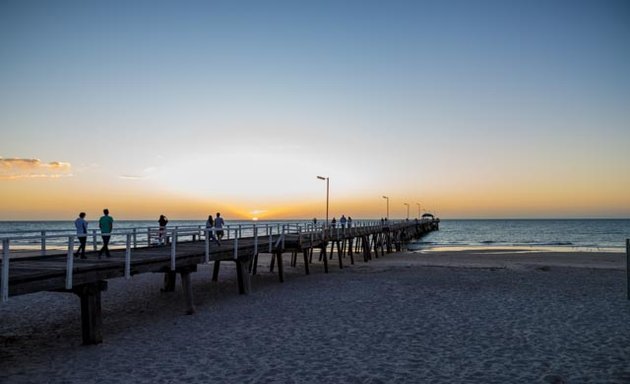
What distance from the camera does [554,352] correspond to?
9.91m

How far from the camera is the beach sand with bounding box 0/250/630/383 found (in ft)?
28.4

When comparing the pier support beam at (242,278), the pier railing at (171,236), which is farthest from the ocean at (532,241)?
the pier support beam at (242,278)

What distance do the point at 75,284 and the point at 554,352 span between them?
9848 millimetres

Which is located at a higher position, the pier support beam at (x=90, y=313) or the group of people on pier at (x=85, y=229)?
the group of people on pier at (x=85, y=229)

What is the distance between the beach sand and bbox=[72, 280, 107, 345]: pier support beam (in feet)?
0.76

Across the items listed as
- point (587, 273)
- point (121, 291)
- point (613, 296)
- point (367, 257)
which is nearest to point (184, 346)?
point (121, 291)

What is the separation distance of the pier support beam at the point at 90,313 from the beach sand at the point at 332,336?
0.23m

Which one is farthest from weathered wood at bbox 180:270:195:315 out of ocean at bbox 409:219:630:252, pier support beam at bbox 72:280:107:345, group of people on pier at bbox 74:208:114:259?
ocean at bbox 409:219:630:252

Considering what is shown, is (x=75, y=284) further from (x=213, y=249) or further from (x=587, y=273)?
(x=587, y=273)

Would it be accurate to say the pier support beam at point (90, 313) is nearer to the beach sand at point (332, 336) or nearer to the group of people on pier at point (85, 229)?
the beach sand at point (332, 336)

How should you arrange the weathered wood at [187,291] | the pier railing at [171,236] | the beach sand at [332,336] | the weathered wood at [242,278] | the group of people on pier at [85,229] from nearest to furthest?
the beach sand at [332,336]
the pier railing at [171,236]
the group of people on pier at [85,229]
the weathered wood at [187,291]
the weathered wood at [242,278]

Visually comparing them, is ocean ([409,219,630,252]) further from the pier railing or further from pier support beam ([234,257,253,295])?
pier support beam ([234,257,253,295])

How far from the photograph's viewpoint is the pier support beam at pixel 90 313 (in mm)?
10656

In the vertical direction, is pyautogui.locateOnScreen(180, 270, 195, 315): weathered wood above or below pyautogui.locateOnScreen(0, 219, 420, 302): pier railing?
Result: below
